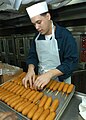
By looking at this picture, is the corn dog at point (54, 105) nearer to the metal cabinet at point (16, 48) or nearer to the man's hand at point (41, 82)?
the man's hand at point (41, 82)

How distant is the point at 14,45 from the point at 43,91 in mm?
2141

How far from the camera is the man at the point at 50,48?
132 cm

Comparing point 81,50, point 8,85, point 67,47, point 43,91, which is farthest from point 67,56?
point 81,50

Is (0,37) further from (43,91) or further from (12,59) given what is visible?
(43,91)

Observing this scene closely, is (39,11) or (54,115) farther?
(39,11)

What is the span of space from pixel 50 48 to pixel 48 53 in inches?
2.7

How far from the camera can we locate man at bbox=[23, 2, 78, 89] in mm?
1317

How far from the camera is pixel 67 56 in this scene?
140cm

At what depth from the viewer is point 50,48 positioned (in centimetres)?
152

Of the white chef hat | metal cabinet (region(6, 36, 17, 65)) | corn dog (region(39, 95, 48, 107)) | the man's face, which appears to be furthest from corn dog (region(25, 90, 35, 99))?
metal cabinet (region(6, 36, 17, 65))

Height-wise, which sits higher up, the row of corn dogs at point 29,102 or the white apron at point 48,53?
the white apron at point 48,53

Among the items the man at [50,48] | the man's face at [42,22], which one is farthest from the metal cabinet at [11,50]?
the man's face at [42,22]

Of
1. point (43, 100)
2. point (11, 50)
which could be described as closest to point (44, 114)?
point (43, 100)

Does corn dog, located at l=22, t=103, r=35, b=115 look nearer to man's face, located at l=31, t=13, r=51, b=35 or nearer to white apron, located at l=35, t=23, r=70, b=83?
white apron, located at l=35, t=23, r=70, b=83
